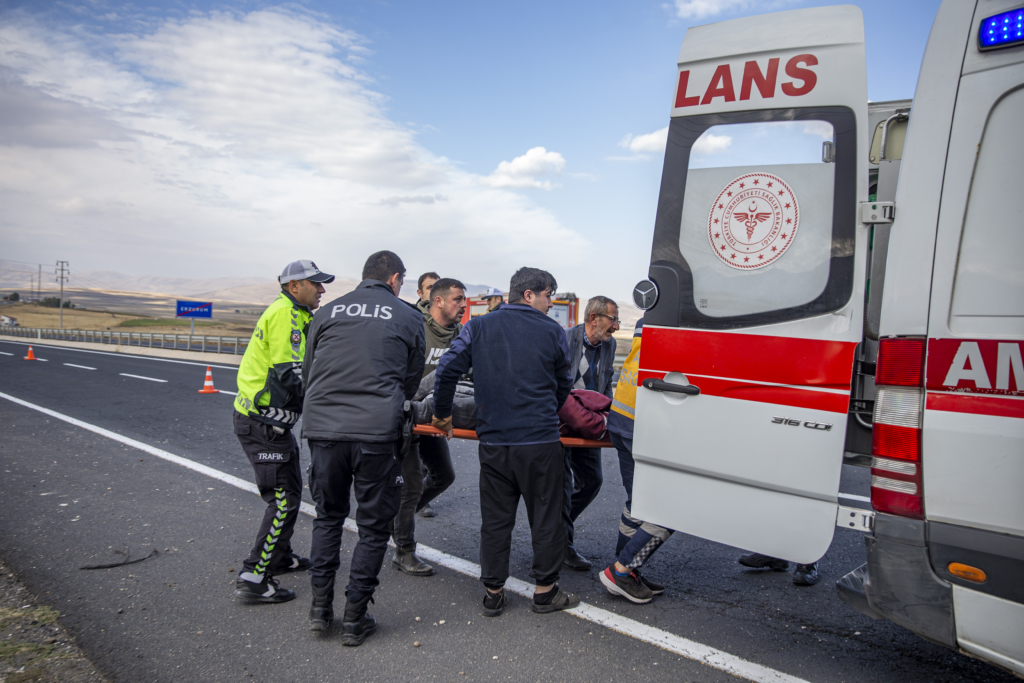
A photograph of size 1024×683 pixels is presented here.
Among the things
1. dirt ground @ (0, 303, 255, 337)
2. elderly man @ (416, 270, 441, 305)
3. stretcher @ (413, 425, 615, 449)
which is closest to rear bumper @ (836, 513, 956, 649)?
stretcher @ (413, 425, 615, 449)

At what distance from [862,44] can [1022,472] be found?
67.8 inches

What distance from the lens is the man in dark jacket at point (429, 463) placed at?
4109 millimetres

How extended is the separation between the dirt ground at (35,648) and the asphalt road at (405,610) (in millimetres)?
84

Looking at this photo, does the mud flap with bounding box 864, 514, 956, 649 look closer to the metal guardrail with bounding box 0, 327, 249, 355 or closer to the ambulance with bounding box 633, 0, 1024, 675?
the ambulance with bounding box 633, 0, 1024, 675

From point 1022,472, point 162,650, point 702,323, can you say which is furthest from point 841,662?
point 162,650

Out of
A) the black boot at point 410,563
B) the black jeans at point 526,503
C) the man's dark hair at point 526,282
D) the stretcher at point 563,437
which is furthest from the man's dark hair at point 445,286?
the black boot at point 410,563

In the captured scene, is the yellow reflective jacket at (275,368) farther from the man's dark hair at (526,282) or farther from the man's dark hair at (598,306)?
the man's dark hair at (598,306)

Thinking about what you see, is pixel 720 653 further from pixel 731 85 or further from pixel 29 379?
pixel 29 379

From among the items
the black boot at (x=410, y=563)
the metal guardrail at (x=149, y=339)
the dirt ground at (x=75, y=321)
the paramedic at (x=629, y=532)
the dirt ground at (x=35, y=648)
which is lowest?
the dirt ground at (x=75, y=321)

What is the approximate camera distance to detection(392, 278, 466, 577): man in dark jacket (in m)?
4.11

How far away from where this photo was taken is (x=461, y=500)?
575 cm

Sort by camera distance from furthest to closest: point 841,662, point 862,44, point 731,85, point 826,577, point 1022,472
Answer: point 826,577 < point 841,662 < point 731,85 < point 862,44 < point 1022,472

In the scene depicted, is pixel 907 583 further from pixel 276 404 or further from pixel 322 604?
pixel 276 404

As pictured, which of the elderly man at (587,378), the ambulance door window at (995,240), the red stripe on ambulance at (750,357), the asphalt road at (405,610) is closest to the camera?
the ambulance door window at (995,240)
